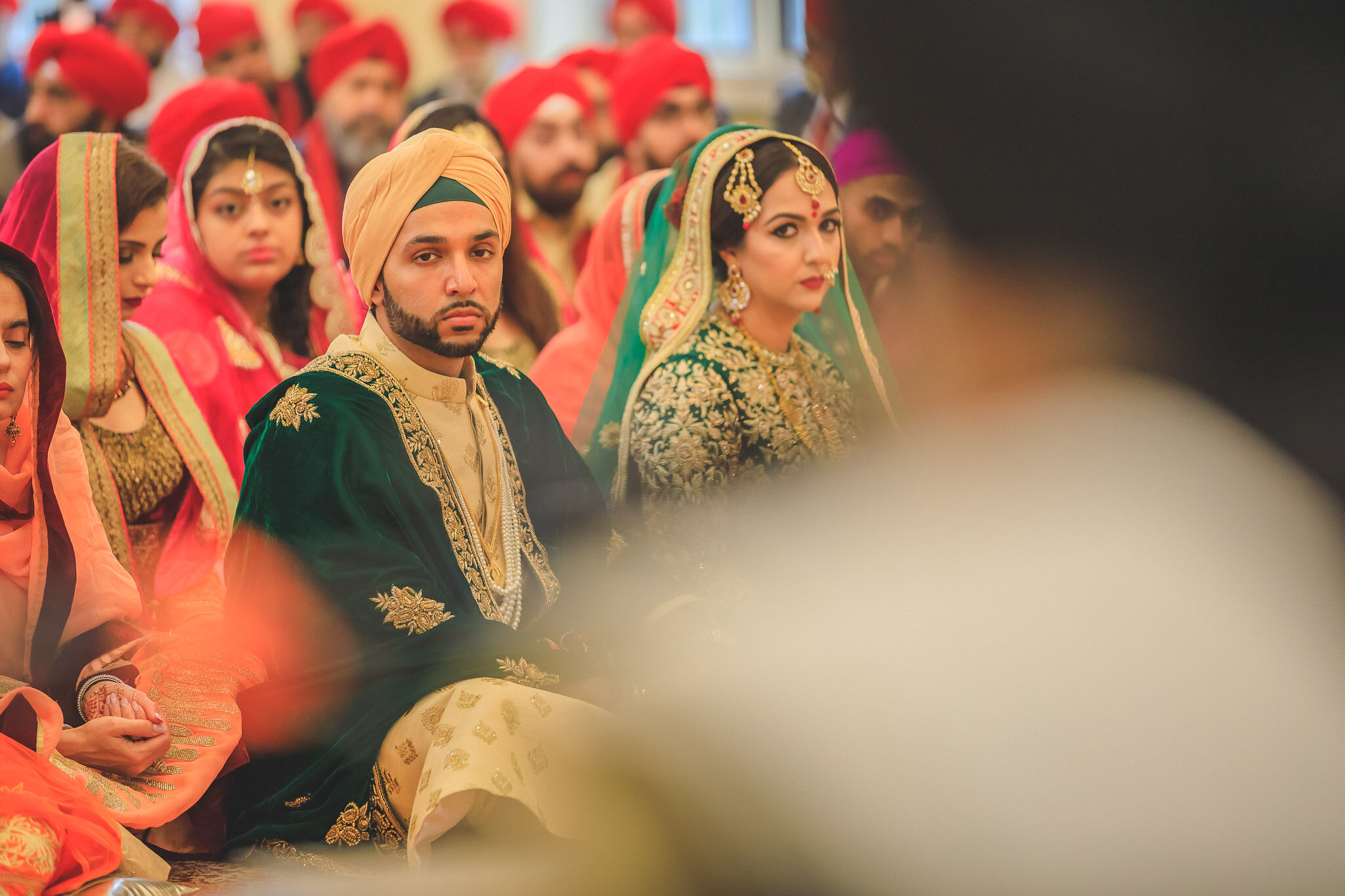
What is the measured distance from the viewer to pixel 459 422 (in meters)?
2.08

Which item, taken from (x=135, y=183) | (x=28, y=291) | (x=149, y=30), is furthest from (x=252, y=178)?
(x=149, y=30)

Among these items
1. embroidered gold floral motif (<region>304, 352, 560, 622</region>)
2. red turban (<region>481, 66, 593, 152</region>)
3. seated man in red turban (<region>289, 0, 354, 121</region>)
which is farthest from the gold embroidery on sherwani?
seated man in red turban (<region>289, 0, 354, 121</region>)

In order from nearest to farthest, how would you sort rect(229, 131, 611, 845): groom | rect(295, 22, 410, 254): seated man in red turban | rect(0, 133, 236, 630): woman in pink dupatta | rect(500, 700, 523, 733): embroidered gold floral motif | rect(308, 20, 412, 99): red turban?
rect(500, 700, 523, 733): embroidered gold floral motif → rect(229, 131, 611, 845): groom → rect(0, 133, 236, 630): woman in pink dupatta → rect(295, 22, 410, 254): seated man in red turban → rect(308, 20, 412, 99): red turban

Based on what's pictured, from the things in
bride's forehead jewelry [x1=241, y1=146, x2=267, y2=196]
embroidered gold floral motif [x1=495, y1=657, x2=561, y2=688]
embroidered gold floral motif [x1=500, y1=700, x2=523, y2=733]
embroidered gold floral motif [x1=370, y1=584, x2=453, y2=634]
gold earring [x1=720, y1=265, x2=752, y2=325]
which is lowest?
embroidered gold floral motif [x1=500, y1=700, x2=523, y2=733]

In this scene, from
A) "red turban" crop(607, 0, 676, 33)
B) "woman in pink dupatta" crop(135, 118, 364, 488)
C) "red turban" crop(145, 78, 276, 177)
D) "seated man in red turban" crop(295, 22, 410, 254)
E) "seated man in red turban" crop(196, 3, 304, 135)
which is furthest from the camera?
"red turban" crop(607, 0, 676, 33)

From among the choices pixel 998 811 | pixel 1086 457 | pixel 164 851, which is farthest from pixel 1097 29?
pixel 164 851

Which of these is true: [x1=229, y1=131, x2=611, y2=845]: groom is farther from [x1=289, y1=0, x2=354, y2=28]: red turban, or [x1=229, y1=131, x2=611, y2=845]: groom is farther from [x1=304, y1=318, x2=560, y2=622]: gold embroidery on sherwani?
[x1=289, y1=0, x2=354, y2=28]: red turban

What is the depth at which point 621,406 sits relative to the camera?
255cm

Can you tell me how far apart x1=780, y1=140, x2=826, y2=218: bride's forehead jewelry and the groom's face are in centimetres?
68

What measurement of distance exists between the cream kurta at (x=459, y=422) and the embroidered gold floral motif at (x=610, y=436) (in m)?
0.43

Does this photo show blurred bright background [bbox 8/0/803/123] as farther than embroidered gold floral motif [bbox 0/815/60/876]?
Yes

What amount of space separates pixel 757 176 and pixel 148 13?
3.54 m

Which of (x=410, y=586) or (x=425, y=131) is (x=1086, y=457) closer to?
(x=410, y=586)

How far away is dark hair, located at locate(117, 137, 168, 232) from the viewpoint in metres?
2.21
